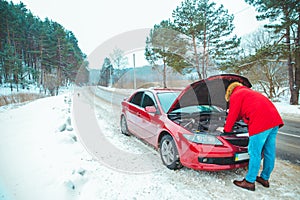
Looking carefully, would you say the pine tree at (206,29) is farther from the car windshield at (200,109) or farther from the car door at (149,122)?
the car door at (149,122)

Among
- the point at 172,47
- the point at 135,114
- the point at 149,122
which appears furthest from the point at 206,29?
the point at 149,122

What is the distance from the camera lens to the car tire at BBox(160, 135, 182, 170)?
2.77 m

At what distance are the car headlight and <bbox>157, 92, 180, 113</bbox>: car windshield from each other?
2.93 ft

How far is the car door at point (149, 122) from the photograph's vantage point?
10.9 feet

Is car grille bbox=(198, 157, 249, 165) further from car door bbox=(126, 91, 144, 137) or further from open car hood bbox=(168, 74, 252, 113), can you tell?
car door bbox=(126, 91, 144, 137)

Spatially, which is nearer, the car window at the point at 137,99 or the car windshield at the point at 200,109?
the car windshield at the point at 200,109

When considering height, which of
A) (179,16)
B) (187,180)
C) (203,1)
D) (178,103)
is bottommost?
(187,180)

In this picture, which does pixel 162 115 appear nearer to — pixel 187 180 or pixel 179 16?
pixel 187 180

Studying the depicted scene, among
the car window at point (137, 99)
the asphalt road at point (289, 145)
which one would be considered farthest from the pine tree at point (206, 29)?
the car window at point (137, 99)

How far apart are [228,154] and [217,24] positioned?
1674 cm

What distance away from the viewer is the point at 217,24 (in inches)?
621

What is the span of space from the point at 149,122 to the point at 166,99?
26.9 inches

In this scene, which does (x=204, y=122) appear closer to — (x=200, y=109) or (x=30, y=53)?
(x=200, y=109)

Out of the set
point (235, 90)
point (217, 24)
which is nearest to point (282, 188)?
point (235, 90)
